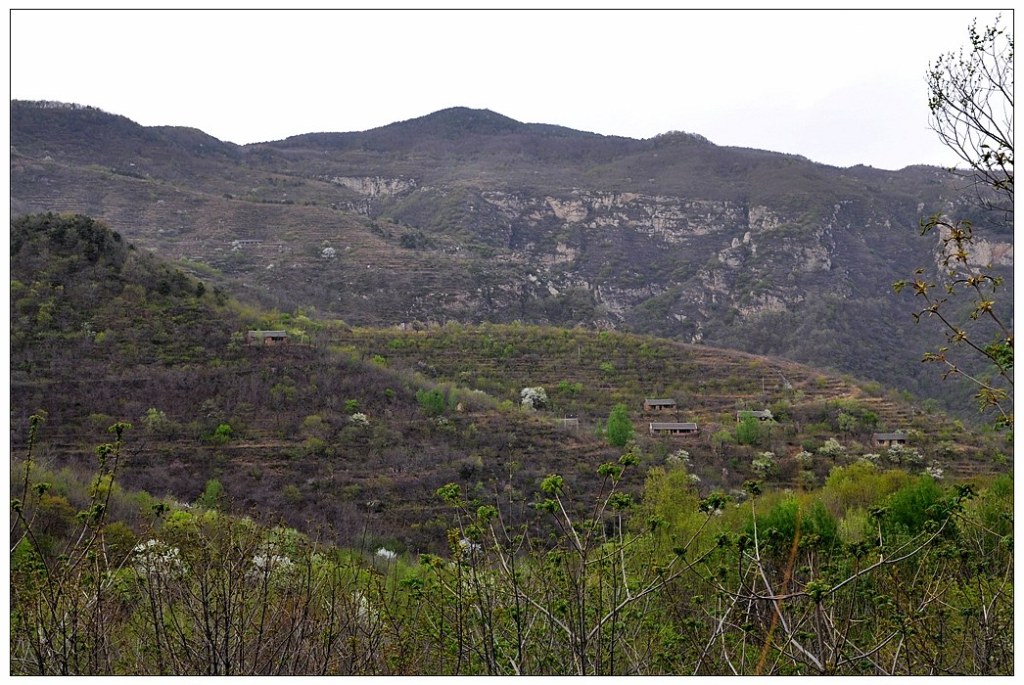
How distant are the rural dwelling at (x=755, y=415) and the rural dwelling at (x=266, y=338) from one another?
53.1 feet

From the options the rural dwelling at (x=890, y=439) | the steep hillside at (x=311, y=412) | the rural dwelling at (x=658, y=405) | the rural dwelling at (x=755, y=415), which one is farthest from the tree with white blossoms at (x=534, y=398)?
the rural dwelling at (x=890, y=439)

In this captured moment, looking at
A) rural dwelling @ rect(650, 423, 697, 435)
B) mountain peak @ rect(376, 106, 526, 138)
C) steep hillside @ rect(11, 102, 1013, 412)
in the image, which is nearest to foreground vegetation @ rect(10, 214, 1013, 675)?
rural dwelling @ rect(650, 423, 697, 435)

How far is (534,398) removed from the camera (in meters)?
29.7

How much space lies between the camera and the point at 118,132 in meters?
73.4

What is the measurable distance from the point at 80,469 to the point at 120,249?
40.7ft

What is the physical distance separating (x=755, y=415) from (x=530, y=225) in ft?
186

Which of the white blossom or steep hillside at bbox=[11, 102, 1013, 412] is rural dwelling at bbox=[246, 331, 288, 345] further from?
the white blossom

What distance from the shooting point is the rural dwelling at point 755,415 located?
90.6 ft

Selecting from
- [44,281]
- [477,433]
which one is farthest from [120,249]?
[477,433]

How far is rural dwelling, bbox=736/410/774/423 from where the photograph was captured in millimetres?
27623

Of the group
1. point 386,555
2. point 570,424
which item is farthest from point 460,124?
point 386,555

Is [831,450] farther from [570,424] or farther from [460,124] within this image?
[460,124]

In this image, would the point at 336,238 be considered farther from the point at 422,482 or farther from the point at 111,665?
the point at 111,665

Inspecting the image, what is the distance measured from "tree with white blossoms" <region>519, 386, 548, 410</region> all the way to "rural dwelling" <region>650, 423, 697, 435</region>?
4443mm
